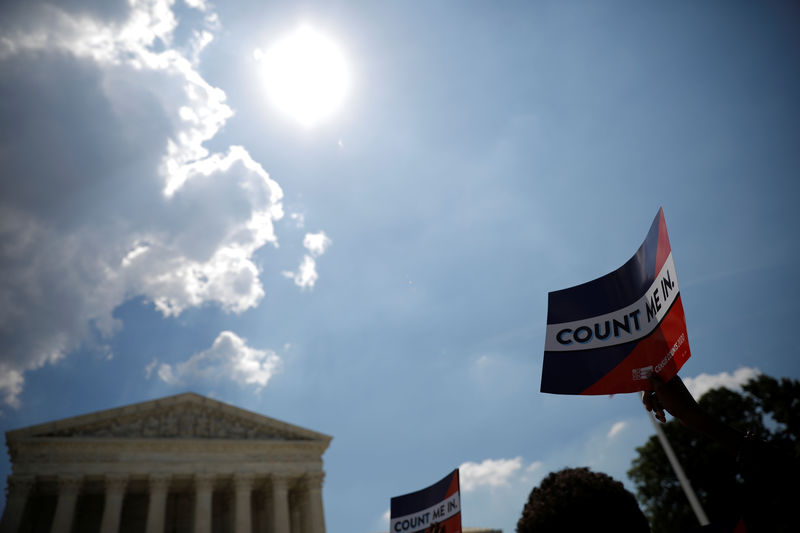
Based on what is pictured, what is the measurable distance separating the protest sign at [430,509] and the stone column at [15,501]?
26.7 meters

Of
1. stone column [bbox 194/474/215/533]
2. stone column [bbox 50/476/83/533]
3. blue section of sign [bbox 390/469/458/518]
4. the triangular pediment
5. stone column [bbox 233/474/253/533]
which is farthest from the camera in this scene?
stone column [bbox 233/474/253/533]

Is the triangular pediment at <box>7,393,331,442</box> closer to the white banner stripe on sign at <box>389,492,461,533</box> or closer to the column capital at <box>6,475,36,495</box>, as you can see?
the column capital at <box>6,475,36,495</box>

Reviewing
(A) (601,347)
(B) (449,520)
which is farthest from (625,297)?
(B) (449,520)

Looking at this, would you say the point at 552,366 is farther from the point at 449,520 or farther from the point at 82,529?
the point at 82,529

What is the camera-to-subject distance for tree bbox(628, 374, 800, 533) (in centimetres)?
3422

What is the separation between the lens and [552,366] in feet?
13.2

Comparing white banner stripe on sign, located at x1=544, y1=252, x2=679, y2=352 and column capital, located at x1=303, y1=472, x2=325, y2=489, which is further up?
column capital, located at x1=303, y1=472, x2=325, y2=489

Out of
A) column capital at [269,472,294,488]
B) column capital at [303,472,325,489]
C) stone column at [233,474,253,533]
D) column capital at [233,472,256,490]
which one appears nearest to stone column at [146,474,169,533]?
column capital at [233,472,256,490]

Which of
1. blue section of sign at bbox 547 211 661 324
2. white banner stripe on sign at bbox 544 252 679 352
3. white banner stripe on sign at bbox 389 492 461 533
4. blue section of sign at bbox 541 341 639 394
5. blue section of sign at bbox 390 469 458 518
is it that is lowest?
white banner stripe on sign at bbox 389 492 461 533

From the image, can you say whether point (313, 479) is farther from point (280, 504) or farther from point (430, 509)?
point (430, 509)

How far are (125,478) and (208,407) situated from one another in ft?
20.3

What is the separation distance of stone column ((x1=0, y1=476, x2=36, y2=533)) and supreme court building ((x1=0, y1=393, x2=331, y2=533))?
49 millimetres

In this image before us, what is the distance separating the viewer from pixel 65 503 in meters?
26.5

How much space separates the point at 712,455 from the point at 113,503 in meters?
43.3
